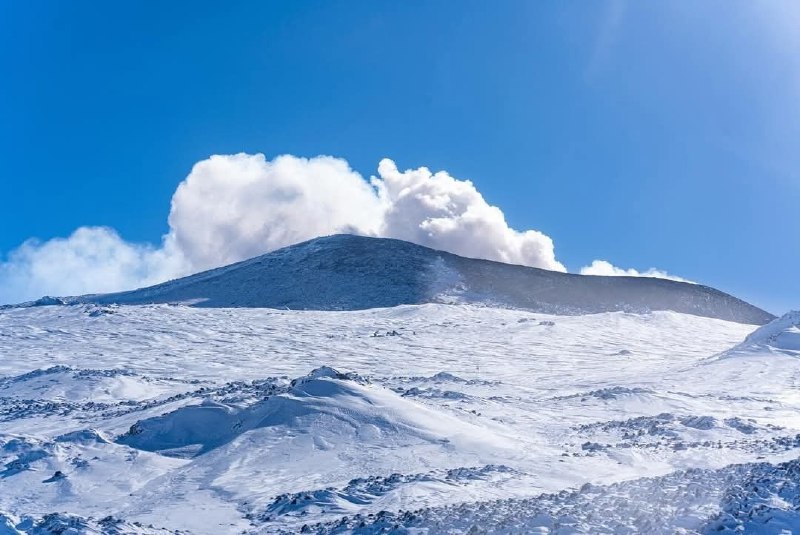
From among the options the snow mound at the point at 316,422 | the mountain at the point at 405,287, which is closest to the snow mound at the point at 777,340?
the snow mound at the point at 316,422

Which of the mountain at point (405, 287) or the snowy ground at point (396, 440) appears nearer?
the snowy ground at point (396, 440)

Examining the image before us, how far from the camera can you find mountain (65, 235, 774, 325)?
67125 millimetres

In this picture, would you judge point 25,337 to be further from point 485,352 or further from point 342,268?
point 342,268

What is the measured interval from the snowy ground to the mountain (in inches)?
1120

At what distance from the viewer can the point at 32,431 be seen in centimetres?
2008

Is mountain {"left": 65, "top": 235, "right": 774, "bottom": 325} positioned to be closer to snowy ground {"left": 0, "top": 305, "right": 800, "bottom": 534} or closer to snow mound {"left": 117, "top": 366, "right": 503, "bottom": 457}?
snowy ground {"left": 0, "top": 305, "right": 800, "bottom": 534}

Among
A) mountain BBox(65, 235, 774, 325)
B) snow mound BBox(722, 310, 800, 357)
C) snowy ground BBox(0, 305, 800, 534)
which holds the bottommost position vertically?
→ snowy ground BBox(0, 305, 800, 534)

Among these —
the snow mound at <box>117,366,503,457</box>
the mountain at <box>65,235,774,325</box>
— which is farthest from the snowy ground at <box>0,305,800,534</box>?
the mountain at <box>65,235,774,325</box>

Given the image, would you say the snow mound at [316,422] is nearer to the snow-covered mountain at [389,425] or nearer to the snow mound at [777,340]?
the snow-covered mountain at [389,425]

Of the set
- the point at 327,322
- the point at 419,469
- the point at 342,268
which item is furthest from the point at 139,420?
the point at 342,268

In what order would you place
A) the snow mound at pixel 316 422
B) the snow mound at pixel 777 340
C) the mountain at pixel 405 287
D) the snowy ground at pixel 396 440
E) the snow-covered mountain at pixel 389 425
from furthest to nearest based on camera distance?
the mountain at pixel 405 287, the snow mound at pixel 777 340, the snow mound at pixel 316 422, the snow-covered mountain at pixel 389 425, the snowy ground at pixel 396 440

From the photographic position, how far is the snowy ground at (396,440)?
11594mm

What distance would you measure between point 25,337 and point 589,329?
3167cm

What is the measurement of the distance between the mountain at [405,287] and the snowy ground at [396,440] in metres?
28.4
